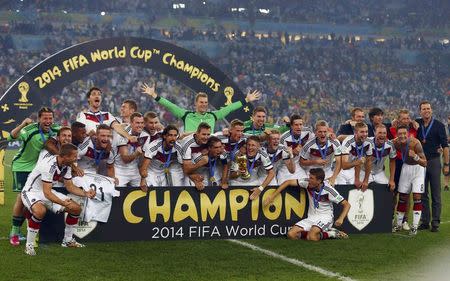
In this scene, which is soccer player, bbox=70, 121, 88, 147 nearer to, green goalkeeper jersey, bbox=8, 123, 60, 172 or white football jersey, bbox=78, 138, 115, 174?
white football jersey, bbox=78, 138, 115, 174

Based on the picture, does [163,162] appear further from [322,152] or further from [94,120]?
[322,152]

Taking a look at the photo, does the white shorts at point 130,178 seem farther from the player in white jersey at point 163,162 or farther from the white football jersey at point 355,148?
the white football jersey at point 355,148

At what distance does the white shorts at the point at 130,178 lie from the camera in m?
10.6

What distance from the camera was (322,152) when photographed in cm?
1094

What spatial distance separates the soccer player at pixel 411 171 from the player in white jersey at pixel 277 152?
138 centimetres

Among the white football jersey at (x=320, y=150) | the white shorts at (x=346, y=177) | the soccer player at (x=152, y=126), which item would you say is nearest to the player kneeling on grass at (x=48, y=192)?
the soccer player at (x=152, y=126)

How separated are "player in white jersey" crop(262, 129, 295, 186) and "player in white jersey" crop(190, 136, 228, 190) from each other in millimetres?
604

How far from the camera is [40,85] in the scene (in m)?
12.4

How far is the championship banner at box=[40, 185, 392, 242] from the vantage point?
9891 millimetres

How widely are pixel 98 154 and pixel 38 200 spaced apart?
1.19 meters

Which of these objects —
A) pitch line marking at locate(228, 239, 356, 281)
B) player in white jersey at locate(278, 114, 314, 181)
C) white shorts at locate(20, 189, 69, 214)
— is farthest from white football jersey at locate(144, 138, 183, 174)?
player in white jersey at locate(278, 114, 314, 181)

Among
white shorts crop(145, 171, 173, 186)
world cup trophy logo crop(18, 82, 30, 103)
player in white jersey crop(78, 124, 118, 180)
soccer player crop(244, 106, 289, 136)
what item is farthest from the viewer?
world cup trophy logo crop(18, 82, 30, 103)

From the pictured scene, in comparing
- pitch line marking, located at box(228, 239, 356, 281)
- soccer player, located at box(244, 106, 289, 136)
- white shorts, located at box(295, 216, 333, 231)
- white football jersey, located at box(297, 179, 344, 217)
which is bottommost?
pitch line marking, located at box(228, 239, 356, 281)

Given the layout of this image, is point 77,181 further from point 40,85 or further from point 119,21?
point 119,21
